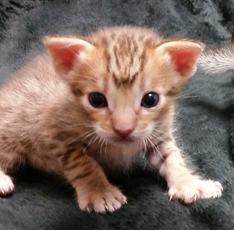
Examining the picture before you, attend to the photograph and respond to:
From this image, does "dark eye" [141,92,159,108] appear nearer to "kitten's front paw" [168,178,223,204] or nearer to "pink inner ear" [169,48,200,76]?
"pink inner ear" [169,48,200,76]

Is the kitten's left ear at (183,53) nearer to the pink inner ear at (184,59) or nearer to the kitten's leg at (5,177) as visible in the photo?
the pink inner ear at (184,59)

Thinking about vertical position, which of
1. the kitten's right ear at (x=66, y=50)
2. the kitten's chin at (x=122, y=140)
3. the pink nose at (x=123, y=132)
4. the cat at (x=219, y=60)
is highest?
the cat at (x=219, y=60)

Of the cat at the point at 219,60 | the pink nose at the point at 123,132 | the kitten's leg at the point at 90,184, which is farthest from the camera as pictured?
the cat at the point at 219,60

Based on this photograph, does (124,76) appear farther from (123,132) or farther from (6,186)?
(6,186)

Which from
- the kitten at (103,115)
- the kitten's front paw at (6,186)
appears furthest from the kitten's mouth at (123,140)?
the kitten's front paw at (6,186)

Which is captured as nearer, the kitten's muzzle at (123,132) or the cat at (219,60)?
the kitten's muzzle at (123,132)

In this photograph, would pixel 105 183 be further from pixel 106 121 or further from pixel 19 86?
pixel 19 86

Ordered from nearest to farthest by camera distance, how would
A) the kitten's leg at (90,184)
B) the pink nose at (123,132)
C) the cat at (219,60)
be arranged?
the pink nose at (123,132), the kitten's leg at (90,184), the cat at (219,60)
